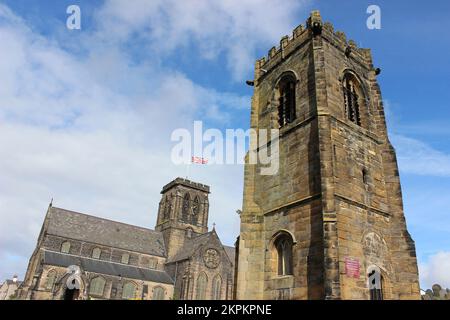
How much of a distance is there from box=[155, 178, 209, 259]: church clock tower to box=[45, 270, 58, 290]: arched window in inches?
669

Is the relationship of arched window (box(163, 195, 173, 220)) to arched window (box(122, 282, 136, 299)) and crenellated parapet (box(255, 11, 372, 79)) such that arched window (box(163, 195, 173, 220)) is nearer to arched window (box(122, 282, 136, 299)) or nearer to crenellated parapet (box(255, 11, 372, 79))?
arched window (box(122, 282, 136, 299))

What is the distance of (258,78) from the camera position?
19.0m

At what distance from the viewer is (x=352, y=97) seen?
1616 centimetres

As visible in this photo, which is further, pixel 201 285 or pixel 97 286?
pixel 201 285

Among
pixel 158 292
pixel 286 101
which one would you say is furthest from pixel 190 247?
pixel 286 101

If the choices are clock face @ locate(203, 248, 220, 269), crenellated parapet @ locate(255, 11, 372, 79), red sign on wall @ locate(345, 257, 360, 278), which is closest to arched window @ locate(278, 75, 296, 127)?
crenellated parapet @ locate(255, 11, 372, 79)

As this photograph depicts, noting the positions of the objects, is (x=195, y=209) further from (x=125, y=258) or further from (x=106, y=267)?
(x=106, y=267)

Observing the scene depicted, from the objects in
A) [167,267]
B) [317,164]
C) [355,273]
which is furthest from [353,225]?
[167,267]

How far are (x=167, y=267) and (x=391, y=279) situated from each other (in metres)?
42.4

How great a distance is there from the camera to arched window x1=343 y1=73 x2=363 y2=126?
51.4 feet

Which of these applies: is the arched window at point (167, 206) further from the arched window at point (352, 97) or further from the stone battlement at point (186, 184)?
the arched window at point (352, 97)

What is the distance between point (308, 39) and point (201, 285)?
3777 cm

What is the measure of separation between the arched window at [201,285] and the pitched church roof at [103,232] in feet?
29.8
